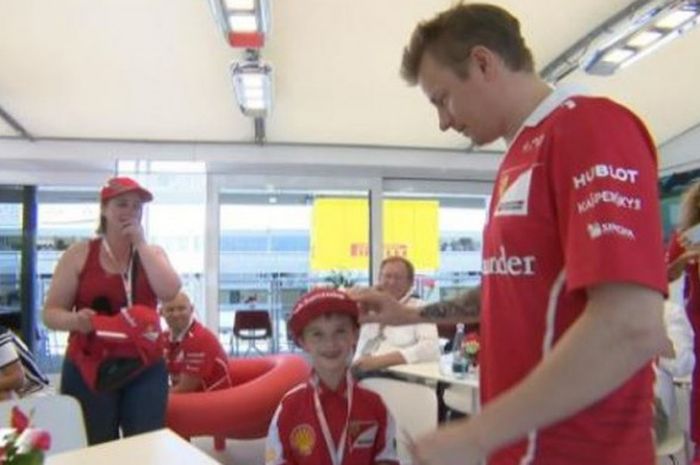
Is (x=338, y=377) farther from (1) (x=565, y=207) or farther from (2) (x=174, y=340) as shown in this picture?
(2) (x=174, y=340)

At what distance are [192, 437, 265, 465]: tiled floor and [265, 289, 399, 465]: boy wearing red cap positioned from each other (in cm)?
248

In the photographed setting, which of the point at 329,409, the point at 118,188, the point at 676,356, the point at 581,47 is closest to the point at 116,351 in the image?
the point at 118,188

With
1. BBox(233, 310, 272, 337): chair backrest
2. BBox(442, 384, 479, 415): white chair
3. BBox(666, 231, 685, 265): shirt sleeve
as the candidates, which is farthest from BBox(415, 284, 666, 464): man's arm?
BBox(233, 310, 272, 337): chair backrest

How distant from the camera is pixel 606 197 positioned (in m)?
0.74

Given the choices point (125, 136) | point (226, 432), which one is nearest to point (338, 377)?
point (226, 432)

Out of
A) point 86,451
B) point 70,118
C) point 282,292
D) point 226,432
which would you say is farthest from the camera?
point 282,292

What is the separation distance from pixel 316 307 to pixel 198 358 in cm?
246

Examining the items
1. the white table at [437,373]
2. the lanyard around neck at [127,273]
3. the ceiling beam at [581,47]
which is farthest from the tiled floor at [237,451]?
the ceiling beam at [581,47]

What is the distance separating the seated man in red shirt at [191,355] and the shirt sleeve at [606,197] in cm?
366

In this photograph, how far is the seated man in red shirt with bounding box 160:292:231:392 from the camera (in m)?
4.22

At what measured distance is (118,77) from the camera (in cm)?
494

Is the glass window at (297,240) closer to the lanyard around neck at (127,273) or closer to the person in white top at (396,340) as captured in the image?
the person in white top at (396,340)

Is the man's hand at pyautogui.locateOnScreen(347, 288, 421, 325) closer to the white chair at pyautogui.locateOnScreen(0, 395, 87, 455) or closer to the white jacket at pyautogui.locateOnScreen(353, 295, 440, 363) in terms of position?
the white chair at pyautogui.locateOnScreen(0, 395, 87, 455)

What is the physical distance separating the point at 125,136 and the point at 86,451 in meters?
5.08
